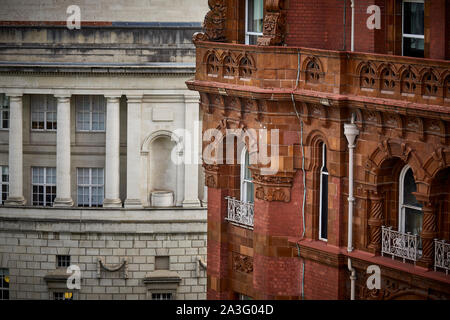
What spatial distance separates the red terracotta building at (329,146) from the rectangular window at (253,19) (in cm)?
4

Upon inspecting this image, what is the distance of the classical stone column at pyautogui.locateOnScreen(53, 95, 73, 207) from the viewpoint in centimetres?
9150

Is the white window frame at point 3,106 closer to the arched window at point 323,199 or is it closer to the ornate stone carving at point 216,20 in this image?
the ornate stone carving at point 216,20

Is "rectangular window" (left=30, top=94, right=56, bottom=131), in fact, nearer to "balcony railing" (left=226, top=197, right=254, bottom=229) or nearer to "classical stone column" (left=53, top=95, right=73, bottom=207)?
"classical stone column" (left=53, top=95, right=73, bottom=207)

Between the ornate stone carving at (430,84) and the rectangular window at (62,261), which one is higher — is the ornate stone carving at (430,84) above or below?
above

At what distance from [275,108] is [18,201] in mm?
42000

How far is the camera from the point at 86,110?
92.4 meters

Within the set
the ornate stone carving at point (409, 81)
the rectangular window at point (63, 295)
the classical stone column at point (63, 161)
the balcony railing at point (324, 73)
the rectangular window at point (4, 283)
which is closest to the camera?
the balcony railing at point (324, 73)

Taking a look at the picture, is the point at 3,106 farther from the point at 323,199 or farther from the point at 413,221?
the point at 413,221

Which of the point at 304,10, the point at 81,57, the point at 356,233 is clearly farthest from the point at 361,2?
the point at 81,57

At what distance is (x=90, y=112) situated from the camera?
92500 mm

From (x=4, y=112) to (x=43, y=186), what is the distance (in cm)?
426

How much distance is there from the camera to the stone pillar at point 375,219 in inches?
1948

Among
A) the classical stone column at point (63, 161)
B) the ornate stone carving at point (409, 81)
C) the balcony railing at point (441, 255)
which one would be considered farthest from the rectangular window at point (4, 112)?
the balcony railing at point (441, 255)

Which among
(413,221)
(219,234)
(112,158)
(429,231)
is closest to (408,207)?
(413,221)
